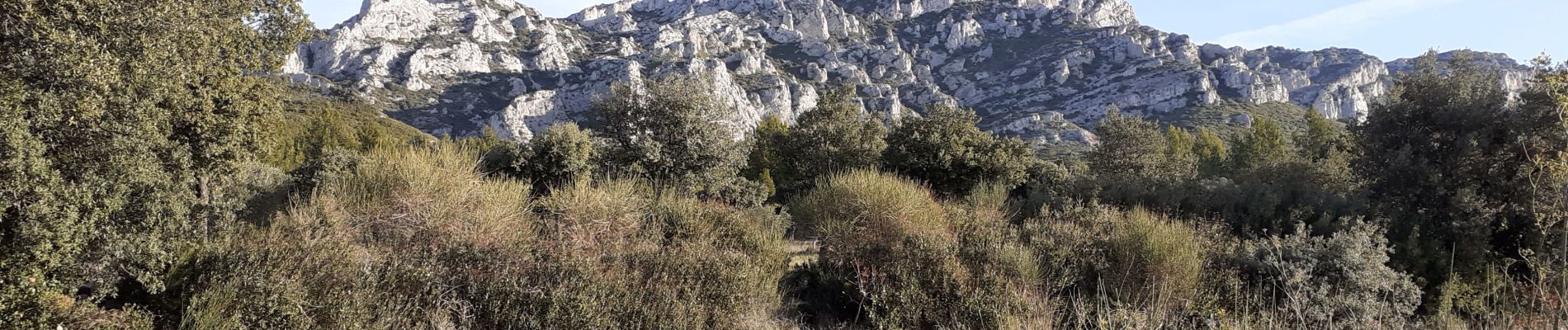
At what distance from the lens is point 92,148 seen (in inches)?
186

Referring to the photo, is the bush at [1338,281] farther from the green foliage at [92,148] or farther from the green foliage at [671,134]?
the green foliage at [671,134]

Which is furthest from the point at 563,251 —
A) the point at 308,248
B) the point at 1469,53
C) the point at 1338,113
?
the point at 1338,113

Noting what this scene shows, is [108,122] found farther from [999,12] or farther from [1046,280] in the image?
[999,12]

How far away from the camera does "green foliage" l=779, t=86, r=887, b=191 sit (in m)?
17.9

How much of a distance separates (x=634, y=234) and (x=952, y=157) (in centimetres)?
1069

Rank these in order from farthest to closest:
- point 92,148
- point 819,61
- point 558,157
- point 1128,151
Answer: point 819,61
point 1128,151
point 558,157
point 92,148

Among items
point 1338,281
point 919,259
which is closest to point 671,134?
point 919,259

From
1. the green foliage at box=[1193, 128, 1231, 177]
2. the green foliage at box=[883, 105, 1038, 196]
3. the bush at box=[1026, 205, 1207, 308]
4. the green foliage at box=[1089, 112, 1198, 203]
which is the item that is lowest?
the green foliage at box=[1193, 128, 1231, 177]

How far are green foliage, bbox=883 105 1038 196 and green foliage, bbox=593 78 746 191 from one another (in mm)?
4833

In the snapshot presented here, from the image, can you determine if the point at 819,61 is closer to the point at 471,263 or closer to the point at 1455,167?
the point at 1455,167

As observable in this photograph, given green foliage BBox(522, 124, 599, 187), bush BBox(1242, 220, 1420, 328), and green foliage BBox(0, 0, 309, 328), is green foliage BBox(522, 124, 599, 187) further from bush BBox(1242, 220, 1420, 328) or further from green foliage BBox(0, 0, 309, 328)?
bush BBox(1242, 220, 1420, 328)

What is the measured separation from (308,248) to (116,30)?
2519 millimetres

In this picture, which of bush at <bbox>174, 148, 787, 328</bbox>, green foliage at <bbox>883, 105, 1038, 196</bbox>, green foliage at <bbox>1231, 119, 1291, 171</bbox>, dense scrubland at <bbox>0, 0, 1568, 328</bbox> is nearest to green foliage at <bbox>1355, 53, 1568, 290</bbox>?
dense scrubland at <bbox>0, 0, 1568, 328</bbox>

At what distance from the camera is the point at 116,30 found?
514 cm
